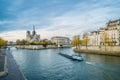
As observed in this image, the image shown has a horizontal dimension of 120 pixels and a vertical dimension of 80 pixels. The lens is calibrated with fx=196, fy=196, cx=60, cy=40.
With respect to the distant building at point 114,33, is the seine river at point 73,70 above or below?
below

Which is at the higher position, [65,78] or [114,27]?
[114,27]

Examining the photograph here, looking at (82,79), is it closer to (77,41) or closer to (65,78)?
(65,78)

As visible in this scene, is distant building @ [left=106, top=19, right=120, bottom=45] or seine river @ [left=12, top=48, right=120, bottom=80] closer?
seine river @ [left=12, top=48, right=120, bottom=80]

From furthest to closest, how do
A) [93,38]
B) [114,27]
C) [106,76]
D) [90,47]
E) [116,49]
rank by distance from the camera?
[93,38]
[114,27]
[90,47]
[116,49]
[106,76]

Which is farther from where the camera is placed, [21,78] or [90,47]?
[90,47]

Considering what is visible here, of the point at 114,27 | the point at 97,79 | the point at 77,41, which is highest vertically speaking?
the point at 114,27

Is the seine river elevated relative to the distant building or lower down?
lower down

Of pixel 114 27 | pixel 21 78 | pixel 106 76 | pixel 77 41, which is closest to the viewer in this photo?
pixel 21 78

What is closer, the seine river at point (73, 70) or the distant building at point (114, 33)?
the seine river at point (73, 70)

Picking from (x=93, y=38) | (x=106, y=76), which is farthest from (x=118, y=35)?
(x=106, y=76)

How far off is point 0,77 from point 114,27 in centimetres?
10148

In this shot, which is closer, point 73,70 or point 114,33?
point 73,70

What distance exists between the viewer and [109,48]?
91750 millimetres

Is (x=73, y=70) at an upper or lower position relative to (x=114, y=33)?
lower
